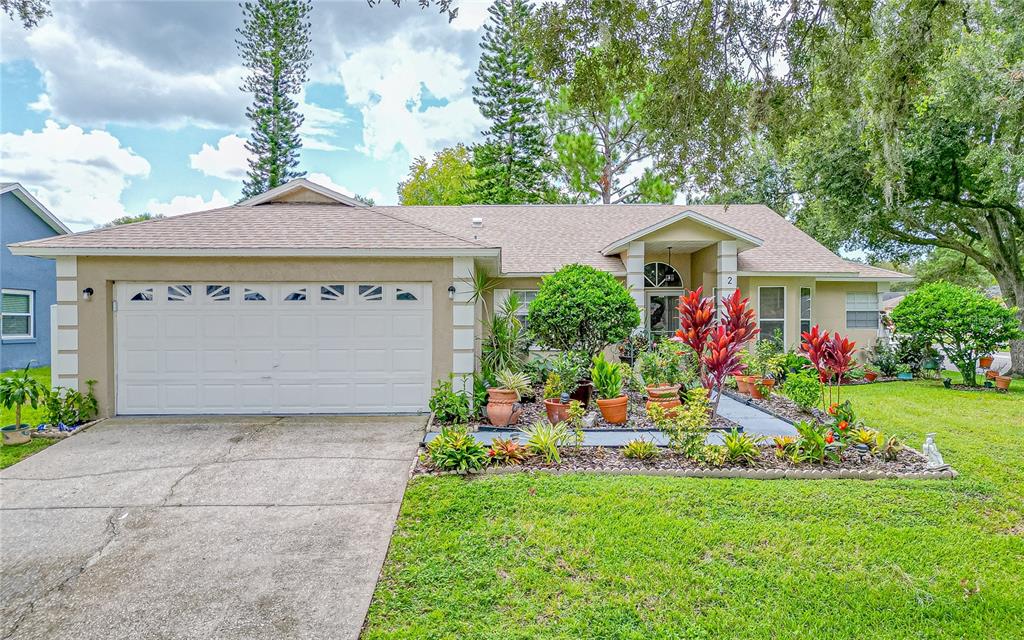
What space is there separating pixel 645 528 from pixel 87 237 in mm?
9391

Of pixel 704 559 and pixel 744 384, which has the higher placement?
pixel 744 384

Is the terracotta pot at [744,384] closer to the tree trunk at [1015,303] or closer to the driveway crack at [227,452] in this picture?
the driveway crack at [227,452]

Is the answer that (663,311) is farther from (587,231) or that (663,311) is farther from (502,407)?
(502,407)

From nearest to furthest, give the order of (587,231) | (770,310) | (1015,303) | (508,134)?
1. (770,310)
2. (587,231)
3. (1015,303)
4. (508,134)

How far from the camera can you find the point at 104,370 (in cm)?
802

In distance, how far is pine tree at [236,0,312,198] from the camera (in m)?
21.9

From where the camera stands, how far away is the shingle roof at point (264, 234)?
314 inches

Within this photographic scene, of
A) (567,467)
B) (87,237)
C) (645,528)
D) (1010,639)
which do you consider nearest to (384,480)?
(567,467)

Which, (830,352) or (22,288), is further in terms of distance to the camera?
(22,288)

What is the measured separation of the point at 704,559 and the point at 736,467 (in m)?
2.04

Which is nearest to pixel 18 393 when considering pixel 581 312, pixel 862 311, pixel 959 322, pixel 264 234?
pixel 264 234

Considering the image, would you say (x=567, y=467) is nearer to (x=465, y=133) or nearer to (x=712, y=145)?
(x=712, y=145)

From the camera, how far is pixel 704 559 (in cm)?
392

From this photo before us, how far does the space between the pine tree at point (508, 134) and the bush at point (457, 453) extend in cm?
1878
